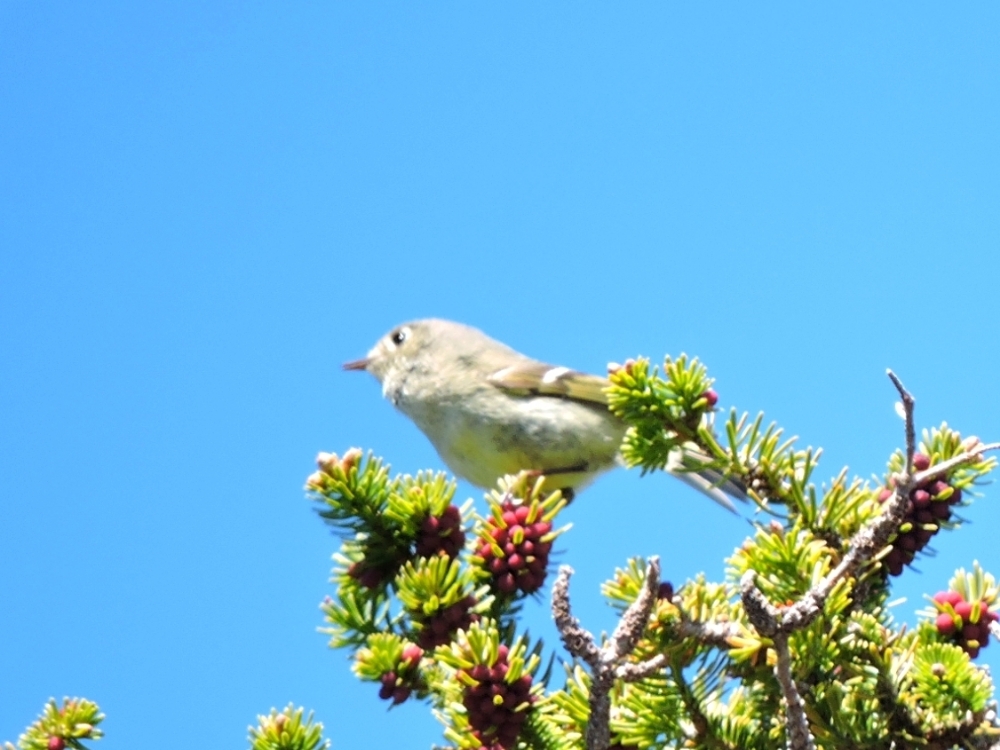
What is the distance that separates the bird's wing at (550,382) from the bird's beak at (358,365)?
40.4 inches

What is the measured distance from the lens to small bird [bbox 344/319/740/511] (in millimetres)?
Answer: 3977

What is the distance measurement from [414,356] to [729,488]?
5.80 ft

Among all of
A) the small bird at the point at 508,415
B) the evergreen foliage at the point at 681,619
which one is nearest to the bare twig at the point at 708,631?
the evergreen foliage at the point at 681,619

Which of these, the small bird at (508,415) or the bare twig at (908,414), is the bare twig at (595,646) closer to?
the bare twig at (908,414)

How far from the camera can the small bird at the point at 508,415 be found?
3977mm

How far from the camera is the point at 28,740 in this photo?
6.82 ft

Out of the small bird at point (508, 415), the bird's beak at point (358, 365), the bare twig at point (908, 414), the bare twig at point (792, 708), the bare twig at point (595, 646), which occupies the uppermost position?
the bird's beak at point (358, 365)

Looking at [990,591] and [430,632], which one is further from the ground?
[430,632]

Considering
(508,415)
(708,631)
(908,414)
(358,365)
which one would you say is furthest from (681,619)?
(358,365)

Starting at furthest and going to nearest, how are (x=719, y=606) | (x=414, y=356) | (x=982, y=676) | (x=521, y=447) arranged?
(x=414, y=356)
(x=521, y=447)
(x=719, y=606)
(x=982, y=676)

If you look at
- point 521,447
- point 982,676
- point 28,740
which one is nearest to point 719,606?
point 982,676

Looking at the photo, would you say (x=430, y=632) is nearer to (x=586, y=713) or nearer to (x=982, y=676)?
(x=586, y=713)

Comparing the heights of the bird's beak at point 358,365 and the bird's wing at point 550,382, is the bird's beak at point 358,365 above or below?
above

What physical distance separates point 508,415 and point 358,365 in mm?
1374
